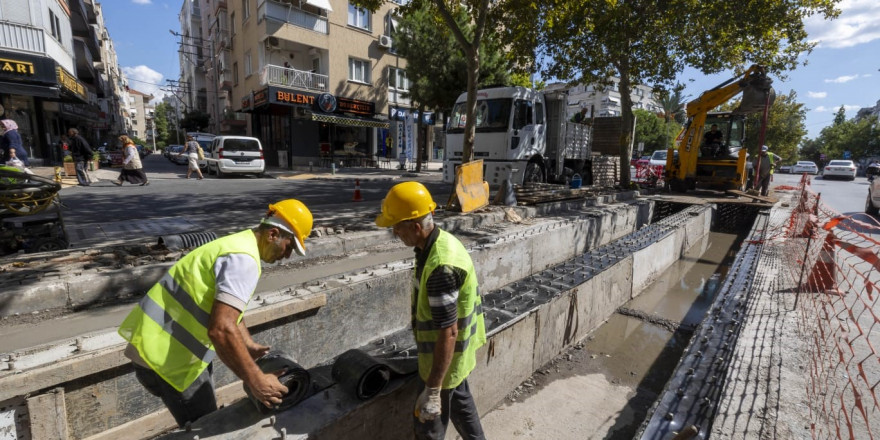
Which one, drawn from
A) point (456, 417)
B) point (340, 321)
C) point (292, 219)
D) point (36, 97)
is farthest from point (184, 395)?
point (36, 97)

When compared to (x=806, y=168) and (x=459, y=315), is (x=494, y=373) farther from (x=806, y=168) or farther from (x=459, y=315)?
(x=806, y=168)

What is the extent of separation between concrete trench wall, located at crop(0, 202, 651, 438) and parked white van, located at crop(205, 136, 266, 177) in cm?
1232

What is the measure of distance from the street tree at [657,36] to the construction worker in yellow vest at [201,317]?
964 centimetres

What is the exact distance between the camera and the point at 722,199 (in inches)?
452

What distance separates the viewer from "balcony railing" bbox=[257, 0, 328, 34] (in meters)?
21.2

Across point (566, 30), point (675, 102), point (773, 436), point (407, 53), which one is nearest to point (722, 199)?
point (566, 30)

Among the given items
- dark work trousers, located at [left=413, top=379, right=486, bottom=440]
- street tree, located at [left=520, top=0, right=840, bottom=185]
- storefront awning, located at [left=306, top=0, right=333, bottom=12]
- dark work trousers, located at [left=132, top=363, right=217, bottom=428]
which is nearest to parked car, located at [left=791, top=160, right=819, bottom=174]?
street tree, located at [left=520, top=0, right=840, bottom=185]

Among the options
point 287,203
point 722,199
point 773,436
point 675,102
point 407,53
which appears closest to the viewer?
point 287,203

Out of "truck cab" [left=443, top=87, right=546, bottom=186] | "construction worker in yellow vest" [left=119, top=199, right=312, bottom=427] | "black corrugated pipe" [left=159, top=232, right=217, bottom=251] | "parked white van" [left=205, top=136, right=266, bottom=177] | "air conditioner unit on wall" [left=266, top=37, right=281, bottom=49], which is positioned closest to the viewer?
"construction worker in yellow vest" [left=119, top=199, right=312, bottom=427]

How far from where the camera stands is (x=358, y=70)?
81.8ft

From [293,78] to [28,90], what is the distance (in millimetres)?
10590

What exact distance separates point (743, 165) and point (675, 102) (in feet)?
148

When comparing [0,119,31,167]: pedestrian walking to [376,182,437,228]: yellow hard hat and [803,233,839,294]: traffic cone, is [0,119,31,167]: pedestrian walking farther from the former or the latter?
[803,233,839,294]: traffic cone

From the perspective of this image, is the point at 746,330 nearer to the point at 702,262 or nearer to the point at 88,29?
the point at 702,262
